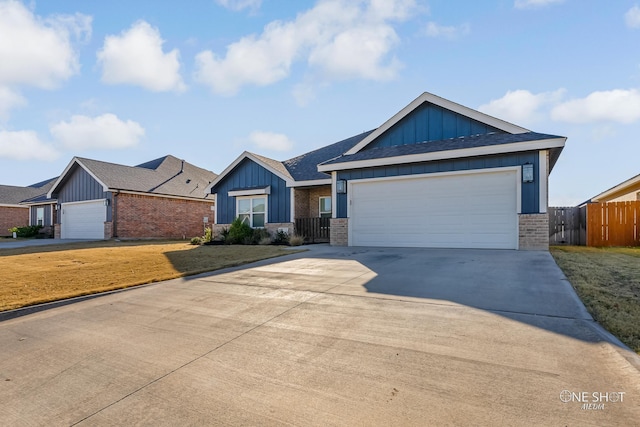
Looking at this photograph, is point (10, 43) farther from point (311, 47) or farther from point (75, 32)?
point (311, 47)

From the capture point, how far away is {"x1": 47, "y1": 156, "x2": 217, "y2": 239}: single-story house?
2069cm

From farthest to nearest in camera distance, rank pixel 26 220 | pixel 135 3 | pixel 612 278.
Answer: pixel 26 220, pixel 135 3, pixel 612 278

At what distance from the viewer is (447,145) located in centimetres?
1152

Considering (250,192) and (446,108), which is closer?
(446,108)

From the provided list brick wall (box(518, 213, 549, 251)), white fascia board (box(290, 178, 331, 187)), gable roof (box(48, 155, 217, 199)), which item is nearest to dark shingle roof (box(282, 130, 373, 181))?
white fascia board (box(290, 178, 331, 187))

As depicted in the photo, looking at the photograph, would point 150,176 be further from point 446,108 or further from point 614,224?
point 614,224

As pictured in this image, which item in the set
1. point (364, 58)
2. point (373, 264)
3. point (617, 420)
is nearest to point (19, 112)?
point (364, 58)

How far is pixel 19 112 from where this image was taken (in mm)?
13922

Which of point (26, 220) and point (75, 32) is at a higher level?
point (75, 32)

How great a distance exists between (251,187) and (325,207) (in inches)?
172

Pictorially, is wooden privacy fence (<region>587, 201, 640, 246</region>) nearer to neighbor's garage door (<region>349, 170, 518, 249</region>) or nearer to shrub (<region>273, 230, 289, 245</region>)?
neighbor's garage door (<region>349, 170, 518, 249</region>)

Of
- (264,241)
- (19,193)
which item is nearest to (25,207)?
(19,193)

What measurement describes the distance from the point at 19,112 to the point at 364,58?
1473 cm

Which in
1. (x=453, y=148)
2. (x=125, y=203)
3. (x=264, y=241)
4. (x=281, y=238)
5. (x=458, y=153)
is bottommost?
(x=264, y=241)
